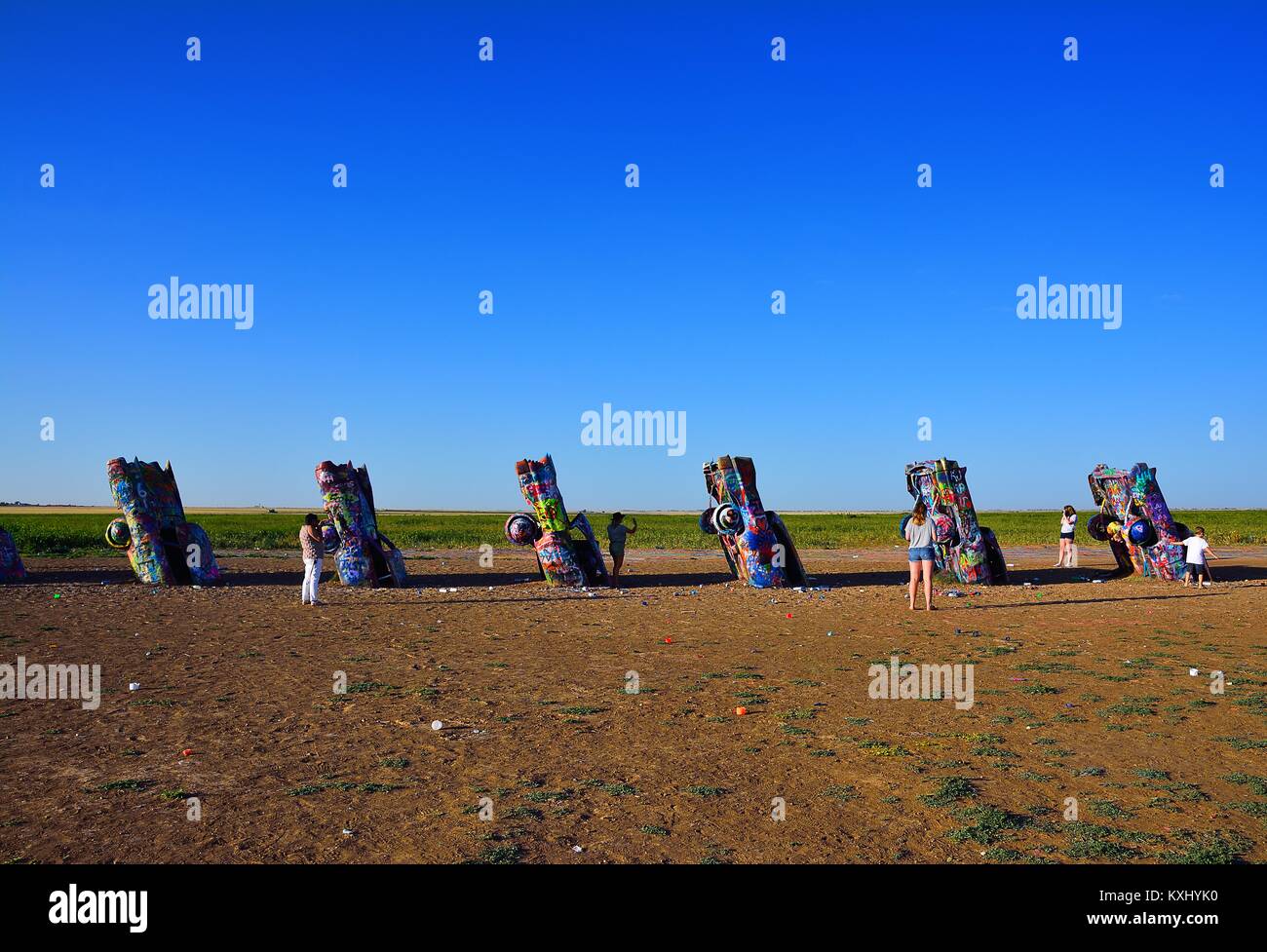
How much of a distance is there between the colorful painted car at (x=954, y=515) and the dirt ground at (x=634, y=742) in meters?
5.68

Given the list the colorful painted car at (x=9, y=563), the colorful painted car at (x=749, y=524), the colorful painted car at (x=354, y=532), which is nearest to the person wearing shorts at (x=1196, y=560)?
the colorful painted car at (x=749, y=524)

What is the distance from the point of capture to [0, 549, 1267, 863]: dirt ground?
5.87m

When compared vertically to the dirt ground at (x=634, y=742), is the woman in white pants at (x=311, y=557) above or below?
above

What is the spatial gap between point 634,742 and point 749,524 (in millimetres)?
14232

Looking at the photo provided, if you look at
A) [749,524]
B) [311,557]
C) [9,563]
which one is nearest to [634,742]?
[311,557]

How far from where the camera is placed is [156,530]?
22.6 m

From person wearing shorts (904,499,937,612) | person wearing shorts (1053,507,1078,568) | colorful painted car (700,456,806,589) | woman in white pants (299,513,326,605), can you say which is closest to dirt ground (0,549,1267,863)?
person wearing shorts (904,499,937,612)

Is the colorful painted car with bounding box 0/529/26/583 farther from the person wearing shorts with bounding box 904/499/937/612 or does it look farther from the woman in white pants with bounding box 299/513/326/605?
the person wearing shorts with bounding box 904/499/937/612

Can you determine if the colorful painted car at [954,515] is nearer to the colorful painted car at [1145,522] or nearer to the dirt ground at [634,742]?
the colorful painted car at [1145,522]

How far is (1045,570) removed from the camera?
89.7 ft

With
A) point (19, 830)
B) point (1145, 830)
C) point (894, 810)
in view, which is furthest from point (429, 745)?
point (1145, 830)

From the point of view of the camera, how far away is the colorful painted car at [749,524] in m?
22.0
